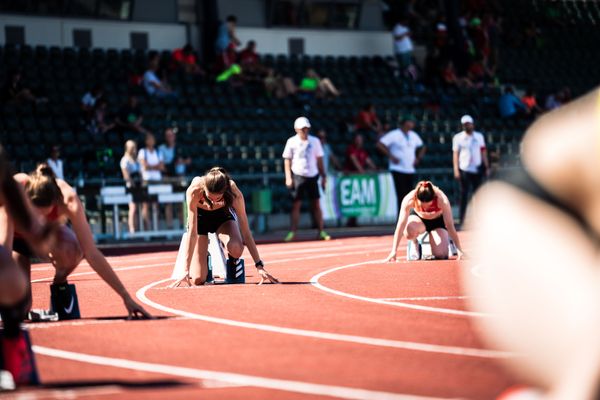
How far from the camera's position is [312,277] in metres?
14.4

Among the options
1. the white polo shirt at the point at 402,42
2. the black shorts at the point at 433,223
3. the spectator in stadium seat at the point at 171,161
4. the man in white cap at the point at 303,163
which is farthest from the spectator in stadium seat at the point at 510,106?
the black shorts at the point at 433,223

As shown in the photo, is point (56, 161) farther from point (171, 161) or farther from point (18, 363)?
point (18, 363)

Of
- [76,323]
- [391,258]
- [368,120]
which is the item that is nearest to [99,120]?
[368,120]

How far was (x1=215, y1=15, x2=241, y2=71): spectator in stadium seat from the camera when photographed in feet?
96.9

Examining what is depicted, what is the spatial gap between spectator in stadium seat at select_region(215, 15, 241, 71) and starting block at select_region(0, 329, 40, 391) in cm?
2278

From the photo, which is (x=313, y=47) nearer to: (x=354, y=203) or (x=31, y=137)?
(x=354, y=203)

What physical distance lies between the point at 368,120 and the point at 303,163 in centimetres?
779

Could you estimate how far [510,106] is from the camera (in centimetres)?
3356

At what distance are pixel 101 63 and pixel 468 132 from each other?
8.53 m

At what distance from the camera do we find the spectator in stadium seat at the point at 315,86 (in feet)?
99.7

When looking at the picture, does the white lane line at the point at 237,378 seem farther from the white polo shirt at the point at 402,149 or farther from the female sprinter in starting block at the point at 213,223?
the white polo shirt at the point at 402,149

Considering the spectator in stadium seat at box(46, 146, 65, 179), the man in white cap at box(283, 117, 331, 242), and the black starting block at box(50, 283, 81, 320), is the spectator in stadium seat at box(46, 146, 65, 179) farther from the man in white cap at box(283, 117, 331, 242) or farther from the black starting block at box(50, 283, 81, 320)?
the black starting block at box(50, 283, 81, 320)

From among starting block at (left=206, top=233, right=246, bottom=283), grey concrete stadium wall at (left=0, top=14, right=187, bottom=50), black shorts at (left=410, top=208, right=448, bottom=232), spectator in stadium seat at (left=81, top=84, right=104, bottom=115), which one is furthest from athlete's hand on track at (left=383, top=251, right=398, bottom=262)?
grey concrete stadium wall at (left=0, top=14, right=187, bottom=50)

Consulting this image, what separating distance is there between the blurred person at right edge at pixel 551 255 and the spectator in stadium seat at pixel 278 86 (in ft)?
82.9
